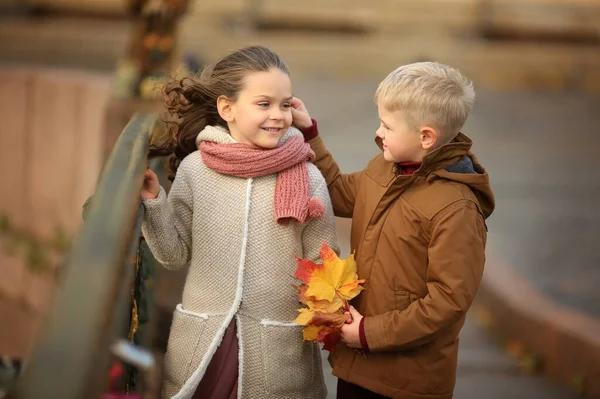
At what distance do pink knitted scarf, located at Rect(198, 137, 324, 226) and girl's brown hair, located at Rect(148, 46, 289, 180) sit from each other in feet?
0.61

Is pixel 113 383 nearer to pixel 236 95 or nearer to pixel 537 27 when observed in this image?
pixel 236 95

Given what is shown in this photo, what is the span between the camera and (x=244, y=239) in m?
2.77

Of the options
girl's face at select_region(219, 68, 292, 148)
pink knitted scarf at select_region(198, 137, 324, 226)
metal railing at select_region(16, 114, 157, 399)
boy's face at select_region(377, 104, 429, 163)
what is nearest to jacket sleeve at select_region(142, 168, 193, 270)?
pink knitted scarf at select_region(198, 137, 324, 226)

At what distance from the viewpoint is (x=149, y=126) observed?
281 cm

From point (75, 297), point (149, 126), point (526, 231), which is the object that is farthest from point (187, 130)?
point (526, 231)

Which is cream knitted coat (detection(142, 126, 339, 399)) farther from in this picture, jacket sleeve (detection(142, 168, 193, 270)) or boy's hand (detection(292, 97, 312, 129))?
boy's hand (detection(292, 97, 312, 129))

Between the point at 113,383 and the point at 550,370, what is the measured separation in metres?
3.73

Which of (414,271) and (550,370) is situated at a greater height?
(414,271)

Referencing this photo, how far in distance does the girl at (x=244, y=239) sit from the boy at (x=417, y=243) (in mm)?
165

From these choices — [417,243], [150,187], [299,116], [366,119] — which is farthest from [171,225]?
[366,119]

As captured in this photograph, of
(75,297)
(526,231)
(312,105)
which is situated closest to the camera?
(75,297)

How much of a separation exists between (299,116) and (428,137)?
0.48 metres

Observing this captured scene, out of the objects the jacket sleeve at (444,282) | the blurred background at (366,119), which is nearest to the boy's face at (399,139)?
the jacket sleeve at (444,282)

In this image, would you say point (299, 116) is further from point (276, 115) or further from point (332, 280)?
point (332, 280)
